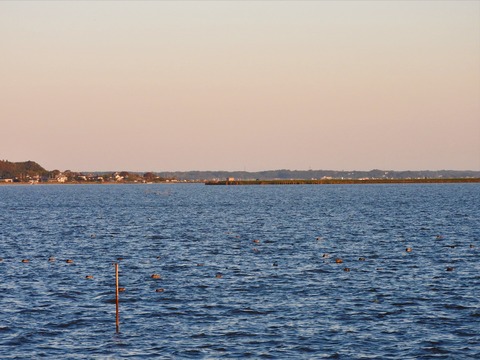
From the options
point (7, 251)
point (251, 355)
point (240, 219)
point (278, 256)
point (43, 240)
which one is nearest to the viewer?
point (251, 355)

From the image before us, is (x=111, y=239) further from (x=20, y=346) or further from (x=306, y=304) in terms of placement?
(x=20, y=346)

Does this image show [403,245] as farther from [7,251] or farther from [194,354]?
[194,354]

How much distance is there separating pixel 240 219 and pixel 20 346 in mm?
84970

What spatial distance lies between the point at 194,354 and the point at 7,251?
4205 cm

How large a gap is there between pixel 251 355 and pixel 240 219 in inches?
3382

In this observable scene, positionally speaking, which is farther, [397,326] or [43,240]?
[43,240]

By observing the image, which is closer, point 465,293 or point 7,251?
point 465,293

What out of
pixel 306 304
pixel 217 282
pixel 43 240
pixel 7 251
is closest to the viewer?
pixel 306 304

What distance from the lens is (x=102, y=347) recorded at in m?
32.6

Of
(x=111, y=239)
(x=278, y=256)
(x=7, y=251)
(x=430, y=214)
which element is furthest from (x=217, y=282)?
(x=430, y=214)

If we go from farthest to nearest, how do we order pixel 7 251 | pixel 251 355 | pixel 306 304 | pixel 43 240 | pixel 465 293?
pixel 43 240, pixel 7 251, pixel 465 293, pixel 306 304, pixel 251 355

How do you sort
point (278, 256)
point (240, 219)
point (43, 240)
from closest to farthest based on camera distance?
point (278, 256)
point (43, 240)
point (240, 219)

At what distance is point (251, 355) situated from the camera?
31.4m

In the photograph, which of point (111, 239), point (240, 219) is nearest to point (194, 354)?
point (111, 239)
